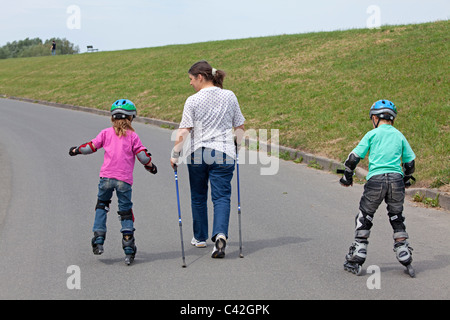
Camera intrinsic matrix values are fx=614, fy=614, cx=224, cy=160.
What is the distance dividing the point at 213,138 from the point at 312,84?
14440 millimetres

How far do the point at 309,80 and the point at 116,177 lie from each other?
15.8 m

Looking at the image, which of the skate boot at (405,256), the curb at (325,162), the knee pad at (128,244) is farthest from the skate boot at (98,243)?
the curb at (325,162)

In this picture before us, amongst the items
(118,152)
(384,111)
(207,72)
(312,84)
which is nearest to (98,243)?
(118,152)

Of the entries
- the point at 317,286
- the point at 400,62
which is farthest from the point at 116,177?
the point at 400,62

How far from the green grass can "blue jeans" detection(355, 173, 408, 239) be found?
3968 mm

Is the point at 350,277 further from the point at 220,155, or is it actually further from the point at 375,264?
the point at 220,155

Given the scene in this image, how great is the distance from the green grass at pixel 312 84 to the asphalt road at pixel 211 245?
2.18m

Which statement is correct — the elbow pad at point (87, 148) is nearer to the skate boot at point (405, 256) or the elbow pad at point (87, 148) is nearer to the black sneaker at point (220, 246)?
the black sneaker at point (220, 246)

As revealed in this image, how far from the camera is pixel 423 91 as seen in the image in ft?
50.4

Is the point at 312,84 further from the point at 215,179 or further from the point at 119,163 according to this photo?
the point at 119,163


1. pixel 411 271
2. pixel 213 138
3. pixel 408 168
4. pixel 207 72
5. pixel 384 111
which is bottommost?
pixel 411 271

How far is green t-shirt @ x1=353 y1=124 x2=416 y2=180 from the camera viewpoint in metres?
5.96

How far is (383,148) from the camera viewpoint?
5.96 meters

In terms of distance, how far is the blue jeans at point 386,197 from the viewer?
5.93 m
